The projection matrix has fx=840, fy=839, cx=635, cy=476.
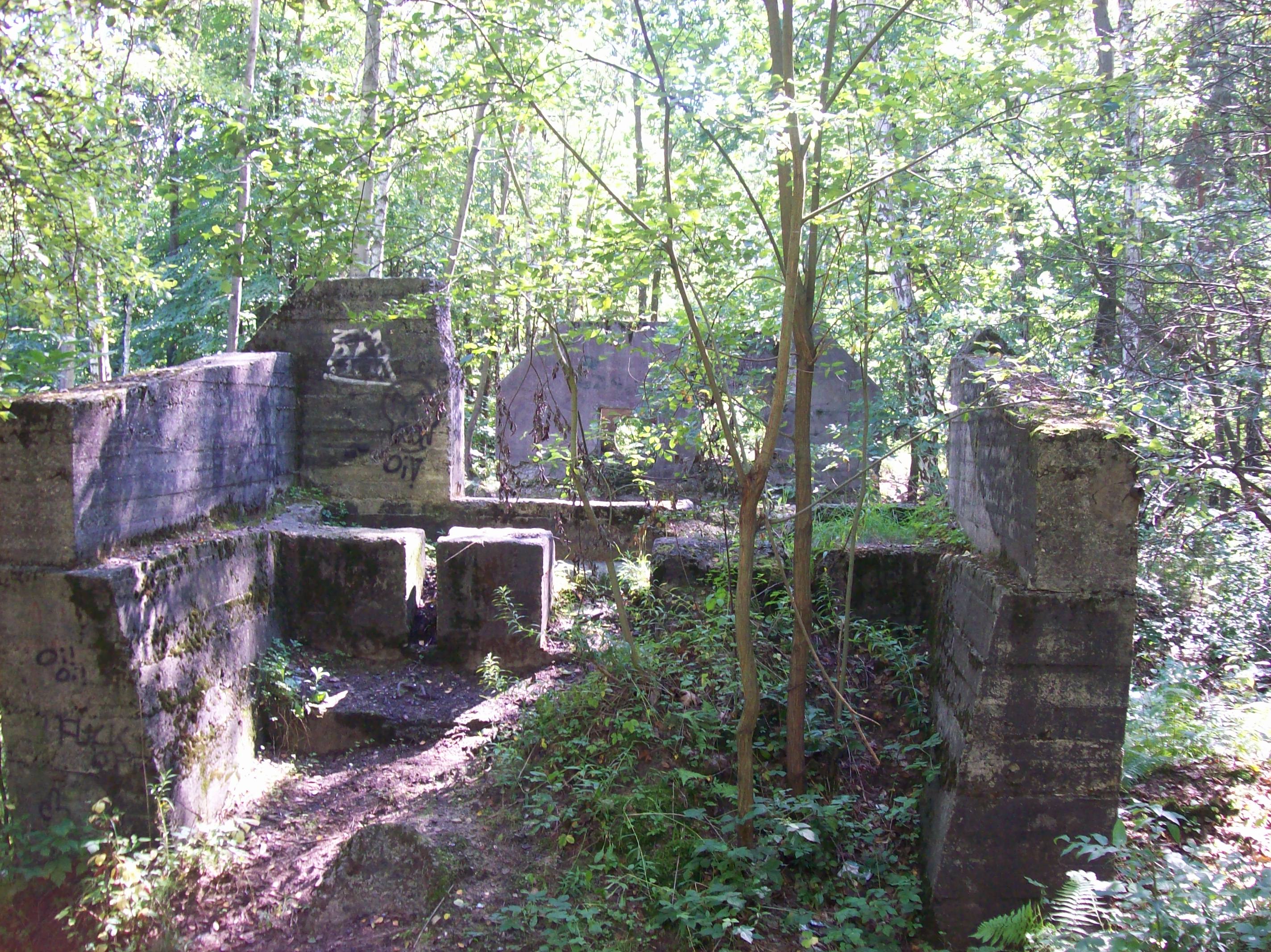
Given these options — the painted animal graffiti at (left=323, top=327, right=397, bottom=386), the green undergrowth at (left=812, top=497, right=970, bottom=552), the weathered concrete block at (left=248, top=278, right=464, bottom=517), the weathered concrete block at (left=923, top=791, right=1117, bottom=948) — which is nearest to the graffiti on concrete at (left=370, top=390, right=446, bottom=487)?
the weathered concrete block at (left=248, top=278, right=464, bottom=517)

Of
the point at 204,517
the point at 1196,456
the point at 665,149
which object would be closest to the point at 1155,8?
the point at 1196,456

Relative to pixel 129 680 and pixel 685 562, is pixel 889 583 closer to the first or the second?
pixel 685 562

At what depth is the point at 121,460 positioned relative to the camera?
4473 mm

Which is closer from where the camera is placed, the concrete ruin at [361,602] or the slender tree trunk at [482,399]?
the concrete ruin at [361,602]

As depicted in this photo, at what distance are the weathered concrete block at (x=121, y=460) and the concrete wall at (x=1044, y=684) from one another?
14.6 ft

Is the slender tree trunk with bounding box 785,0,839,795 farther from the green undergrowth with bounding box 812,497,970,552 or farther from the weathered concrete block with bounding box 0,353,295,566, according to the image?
the weathered concrete block with bounding box 0,353,295,566

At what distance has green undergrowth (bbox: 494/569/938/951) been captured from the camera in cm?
376

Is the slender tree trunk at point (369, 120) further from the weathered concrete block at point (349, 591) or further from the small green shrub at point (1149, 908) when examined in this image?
the small green shrub at point (1149, 908)

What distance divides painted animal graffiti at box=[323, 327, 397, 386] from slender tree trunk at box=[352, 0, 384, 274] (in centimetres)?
58

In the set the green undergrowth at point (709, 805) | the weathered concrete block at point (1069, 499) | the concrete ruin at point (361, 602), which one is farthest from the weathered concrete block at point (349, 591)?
the weathered concrete block at point (1069, 499)

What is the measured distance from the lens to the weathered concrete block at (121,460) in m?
4.08

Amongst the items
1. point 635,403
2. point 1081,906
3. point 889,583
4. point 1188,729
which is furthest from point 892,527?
point 635,403

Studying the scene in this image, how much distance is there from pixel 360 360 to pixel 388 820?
4234 millimetres

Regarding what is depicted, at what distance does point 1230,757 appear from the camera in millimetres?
5000
